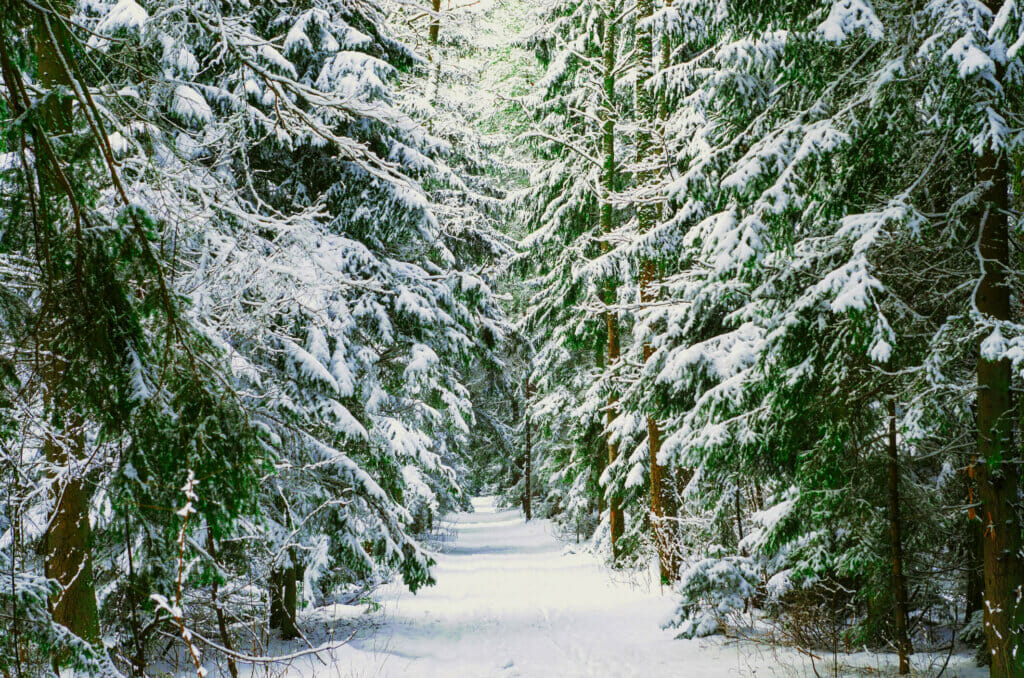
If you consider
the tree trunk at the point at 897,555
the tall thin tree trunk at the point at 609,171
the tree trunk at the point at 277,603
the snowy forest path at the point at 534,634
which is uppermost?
the tall thin tree trunk at the point at 609,171

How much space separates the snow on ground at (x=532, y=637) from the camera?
24.1 ft

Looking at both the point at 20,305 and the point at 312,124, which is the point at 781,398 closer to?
the point at 312,124

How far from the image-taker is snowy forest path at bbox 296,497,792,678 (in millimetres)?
7547

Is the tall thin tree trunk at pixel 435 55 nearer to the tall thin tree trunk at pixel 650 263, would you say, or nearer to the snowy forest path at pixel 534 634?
the tall thin tree trunk at pixel 650 263

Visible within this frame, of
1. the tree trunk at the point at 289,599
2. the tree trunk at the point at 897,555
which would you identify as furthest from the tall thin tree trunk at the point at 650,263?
the tree trunk at the point at 289,599

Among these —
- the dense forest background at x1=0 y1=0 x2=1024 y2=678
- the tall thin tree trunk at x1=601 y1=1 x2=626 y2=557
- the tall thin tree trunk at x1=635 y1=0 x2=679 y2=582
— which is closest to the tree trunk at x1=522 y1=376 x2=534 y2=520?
the tall thin tree trunk at x1=601 y1=1 x2=626 y2=557

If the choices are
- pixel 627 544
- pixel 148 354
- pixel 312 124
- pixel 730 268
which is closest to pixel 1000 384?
pixel 730 268

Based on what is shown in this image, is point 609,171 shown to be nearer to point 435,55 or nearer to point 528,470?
point 435,55

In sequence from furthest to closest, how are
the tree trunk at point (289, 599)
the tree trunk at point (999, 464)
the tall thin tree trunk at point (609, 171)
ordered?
the tall thin tree trunk at point (609, 171), the tree trunk at point (289, 599), the tree trunk at point (999, 464)

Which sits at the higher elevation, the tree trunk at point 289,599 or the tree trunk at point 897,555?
the tree trunk at point 897,555

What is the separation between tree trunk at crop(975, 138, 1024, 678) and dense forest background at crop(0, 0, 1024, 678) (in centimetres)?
3

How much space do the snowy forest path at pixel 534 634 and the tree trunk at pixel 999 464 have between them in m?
2.39

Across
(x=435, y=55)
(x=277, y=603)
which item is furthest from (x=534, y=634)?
(x=435, y=55)

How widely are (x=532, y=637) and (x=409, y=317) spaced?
495 centimetres
